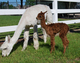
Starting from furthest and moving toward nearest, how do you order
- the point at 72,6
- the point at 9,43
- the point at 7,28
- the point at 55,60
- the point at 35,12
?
the point at 72,6, the point at 7,28, the point at 35,12, the point at 9,43, the point at 55,60

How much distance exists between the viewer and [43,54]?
3662mm

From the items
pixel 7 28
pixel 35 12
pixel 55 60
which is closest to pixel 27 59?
pixel 55 60

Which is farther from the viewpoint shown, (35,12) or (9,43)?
(35,12)

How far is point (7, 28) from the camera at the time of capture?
16.2 feet

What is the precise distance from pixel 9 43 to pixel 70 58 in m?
1.60

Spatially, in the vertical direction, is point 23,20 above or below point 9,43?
above

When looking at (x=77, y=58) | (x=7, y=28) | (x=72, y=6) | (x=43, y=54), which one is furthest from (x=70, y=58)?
(x=72, y=6)

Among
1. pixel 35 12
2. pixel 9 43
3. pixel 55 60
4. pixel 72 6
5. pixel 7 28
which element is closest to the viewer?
pixel 55 60

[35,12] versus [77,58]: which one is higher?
[35,12]

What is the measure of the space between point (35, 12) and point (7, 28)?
1575 mm

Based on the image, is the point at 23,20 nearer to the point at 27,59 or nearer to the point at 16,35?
the point at 16,35

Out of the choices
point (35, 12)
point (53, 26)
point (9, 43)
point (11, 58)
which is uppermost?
point (35, 12)

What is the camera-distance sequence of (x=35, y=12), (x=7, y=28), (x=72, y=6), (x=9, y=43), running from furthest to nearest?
(x=72, y=6), (x=7, y=28), (x=35, y=12), (x=9, y=43)

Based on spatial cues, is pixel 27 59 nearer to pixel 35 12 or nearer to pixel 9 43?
pixel 9 43
